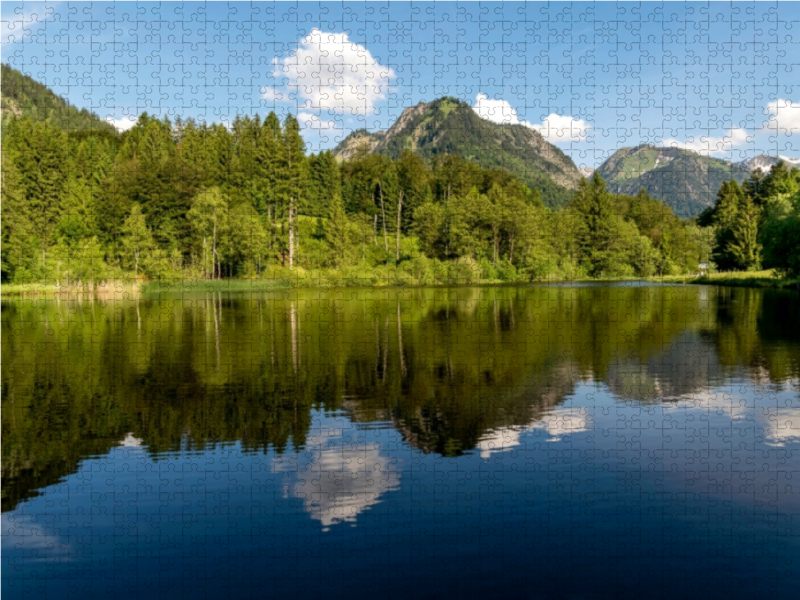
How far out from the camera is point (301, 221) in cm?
12269

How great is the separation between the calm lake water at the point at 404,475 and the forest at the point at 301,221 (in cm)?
6436

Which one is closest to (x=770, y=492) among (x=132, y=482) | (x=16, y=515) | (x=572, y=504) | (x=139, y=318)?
(x=572, y=504)

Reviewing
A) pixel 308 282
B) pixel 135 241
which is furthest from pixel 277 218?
pixel 135 241

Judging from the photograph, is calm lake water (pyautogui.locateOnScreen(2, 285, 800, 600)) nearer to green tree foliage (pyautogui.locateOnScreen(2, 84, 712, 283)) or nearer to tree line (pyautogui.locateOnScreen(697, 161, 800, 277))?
tree line (pyautogui.locateOnScreen(697, 161, 800, 277))

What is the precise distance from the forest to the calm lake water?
6436 centimetres

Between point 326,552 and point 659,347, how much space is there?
2354cm

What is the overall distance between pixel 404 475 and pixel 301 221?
114 m

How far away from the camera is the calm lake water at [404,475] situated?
345 inches

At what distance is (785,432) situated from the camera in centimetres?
1468

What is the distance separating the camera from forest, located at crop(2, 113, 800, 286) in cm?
9275

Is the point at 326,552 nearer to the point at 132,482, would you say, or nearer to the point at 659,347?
the point at 132,482

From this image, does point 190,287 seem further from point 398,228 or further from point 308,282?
point 398,228

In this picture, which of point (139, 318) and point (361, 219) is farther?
point (361, 219)

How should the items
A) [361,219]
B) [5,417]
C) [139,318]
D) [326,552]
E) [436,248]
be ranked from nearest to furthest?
[326,552] < [5,417] < [139,318] < [436,248] < [361,219]
